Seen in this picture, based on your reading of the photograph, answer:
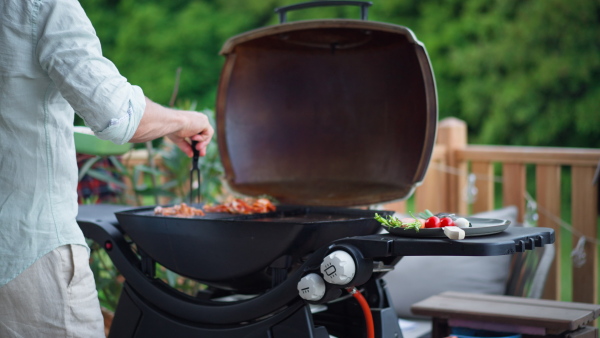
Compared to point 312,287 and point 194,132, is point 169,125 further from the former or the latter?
point 312,287

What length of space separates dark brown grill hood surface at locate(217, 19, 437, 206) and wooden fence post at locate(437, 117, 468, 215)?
1.64 metres

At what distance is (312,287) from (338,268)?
0.07 m

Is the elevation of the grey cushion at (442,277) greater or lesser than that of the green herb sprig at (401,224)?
lesser

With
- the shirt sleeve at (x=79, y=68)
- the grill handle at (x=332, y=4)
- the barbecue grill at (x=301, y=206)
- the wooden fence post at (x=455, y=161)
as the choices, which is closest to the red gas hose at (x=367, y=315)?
the barbecue grill at (x=301, y=206)

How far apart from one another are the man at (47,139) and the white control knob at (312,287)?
0.45 meters

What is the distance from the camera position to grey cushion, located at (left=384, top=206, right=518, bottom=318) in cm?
266

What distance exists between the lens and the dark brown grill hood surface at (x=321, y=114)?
2092 mm

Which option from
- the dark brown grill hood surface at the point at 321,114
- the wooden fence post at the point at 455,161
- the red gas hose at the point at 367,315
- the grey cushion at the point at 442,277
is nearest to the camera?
the red gas hose at the point at 367,315

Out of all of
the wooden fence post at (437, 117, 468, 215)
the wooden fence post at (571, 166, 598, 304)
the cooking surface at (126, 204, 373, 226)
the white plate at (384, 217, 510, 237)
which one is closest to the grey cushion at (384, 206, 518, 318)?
the wooden fence post at (571, 166, 598, 304)

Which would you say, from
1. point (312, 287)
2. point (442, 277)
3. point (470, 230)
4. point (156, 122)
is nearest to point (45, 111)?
point (156, 122)

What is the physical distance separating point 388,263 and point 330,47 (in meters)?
1.01

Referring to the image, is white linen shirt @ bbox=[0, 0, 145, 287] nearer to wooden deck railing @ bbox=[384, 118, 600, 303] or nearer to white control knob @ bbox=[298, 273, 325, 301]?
white control knob @ bbox=[298, 273, 325, 301]

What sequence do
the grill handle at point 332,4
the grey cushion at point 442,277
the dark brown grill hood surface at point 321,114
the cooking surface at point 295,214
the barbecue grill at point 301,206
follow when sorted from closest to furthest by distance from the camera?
the barbecue grill at point 301,206 < the cooking surface at point 295,214 < the grill handle at point 332,4 < the dark brown grill hood surface at point 321,114 < the grey cushion at point 442,277

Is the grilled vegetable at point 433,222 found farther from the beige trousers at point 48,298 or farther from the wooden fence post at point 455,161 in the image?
the wooden fence post at point 455,161
